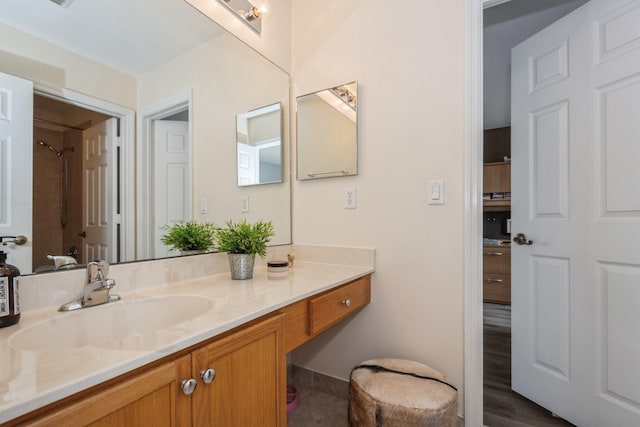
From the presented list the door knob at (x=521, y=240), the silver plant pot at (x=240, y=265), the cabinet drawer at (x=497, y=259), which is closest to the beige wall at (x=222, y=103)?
the silver plant pot at (x=240, y=265)

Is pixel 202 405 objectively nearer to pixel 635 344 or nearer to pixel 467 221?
pixel 467 221

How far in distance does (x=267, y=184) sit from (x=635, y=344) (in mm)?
1860

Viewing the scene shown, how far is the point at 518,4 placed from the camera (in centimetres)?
179

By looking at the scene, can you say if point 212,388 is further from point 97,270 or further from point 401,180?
point 401,180

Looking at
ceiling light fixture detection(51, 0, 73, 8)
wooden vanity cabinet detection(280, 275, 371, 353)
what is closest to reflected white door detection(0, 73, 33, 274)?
ceiling light fixture detection(51, 0, 73, 8)

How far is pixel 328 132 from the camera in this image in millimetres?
1676

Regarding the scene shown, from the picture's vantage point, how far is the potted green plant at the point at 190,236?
1200 millimetres

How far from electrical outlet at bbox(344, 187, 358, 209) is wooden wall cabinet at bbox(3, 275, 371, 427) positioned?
60 cm

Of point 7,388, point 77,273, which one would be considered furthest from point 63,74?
point 7,388

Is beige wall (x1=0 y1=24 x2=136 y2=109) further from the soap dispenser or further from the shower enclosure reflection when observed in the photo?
the soap dispenser

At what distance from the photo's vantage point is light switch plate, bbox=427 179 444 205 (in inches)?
52.7

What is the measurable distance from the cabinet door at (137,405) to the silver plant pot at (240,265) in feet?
2.01

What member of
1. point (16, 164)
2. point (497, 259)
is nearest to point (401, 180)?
point (16, 164)

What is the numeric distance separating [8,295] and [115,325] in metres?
0.27
